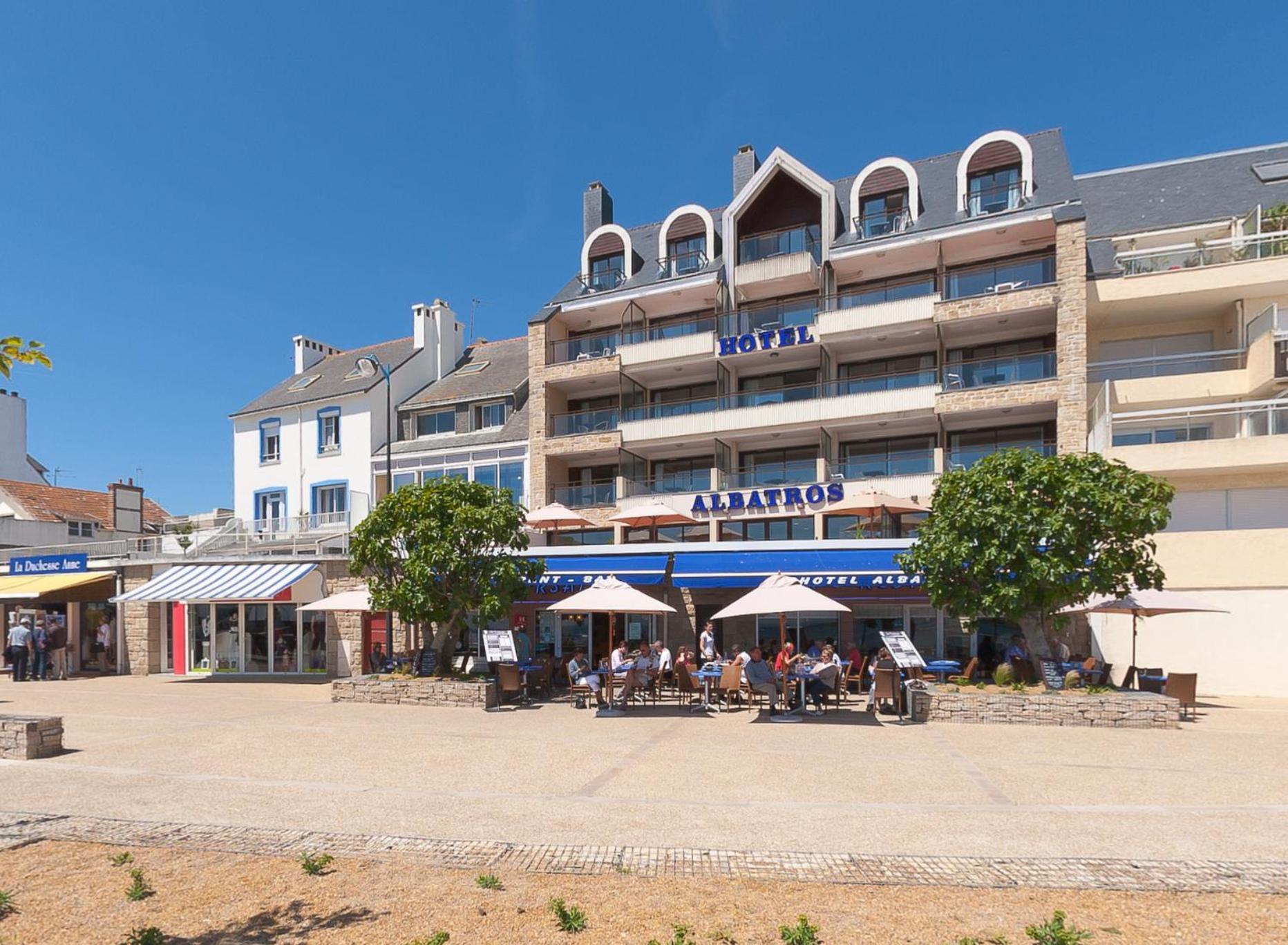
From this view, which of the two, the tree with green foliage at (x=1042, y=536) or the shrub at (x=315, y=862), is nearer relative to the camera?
the shrub at (x=315, y=862)

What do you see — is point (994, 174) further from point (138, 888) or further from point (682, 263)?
point (138, 888)

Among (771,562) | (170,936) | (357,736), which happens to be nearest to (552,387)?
(771,562)

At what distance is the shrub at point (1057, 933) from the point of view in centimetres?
479

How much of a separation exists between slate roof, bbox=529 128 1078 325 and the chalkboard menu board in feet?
54.6

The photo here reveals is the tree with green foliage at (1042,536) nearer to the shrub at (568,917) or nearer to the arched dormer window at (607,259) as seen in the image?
the shrub at (568,917)

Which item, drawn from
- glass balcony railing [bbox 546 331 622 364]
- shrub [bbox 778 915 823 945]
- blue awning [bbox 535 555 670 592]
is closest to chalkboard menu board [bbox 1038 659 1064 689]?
blue awning [bbox 535 555 670 592]

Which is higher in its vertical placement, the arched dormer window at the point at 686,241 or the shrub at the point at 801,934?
the arched dormer window at the point at 686,241

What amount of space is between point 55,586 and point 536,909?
27.8 metres

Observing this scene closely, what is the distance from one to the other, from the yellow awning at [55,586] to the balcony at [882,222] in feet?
91.8

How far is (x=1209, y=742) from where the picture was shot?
12148 mm

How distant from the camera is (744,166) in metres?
34.6

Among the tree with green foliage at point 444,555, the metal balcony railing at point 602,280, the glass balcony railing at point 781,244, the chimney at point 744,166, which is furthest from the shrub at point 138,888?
the chimney at point 744,166

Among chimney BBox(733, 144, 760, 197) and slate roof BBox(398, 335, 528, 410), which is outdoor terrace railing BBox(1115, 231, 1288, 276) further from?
slate roof BBox(398, 335, 528, 410)

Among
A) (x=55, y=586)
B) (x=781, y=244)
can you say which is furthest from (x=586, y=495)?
(x=55, y=586)
